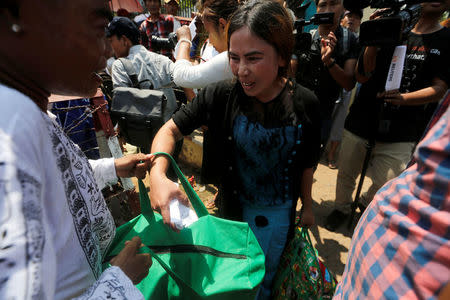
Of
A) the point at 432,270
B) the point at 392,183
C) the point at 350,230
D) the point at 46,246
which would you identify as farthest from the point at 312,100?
the point at 350,230

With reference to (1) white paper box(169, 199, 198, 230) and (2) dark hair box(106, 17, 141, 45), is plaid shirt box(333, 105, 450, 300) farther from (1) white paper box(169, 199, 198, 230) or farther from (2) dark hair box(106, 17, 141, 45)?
(2) dark hair box(106, 17, 141, 45)

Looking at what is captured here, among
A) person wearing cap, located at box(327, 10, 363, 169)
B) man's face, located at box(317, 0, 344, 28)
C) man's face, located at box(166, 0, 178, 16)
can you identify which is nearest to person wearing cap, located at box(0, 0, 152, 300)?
man's face, located at box(317, 0, 344, 28)

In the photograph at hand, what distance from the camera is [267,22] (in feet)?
4.05

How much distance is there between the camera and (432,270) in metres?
0.55

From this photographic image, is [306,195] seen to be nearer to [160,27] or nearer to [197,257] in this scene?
[197,257]

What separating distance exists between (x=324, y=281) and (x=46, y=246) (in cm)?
178

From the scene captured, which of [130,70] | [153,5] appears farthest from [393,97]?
[153,5]

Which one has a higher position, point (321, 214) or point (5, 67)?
point (5, 67)

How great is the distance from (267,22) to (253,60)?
202 mm

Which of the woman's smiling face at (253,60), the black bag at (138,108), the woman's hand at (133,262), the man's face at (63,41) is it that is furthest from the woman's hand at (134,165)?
the black bag at (138,108)

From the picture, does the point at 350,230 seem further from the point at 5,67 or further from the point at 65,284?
the point at 5,67

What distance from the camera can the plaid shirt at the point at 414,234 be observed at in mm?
548

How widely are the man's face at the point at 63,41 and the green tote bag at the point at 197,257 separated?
1.91ft

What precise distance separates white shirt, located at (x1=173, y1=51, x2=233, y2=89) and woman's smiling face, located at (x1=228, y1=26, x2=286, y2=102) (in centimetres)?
40
